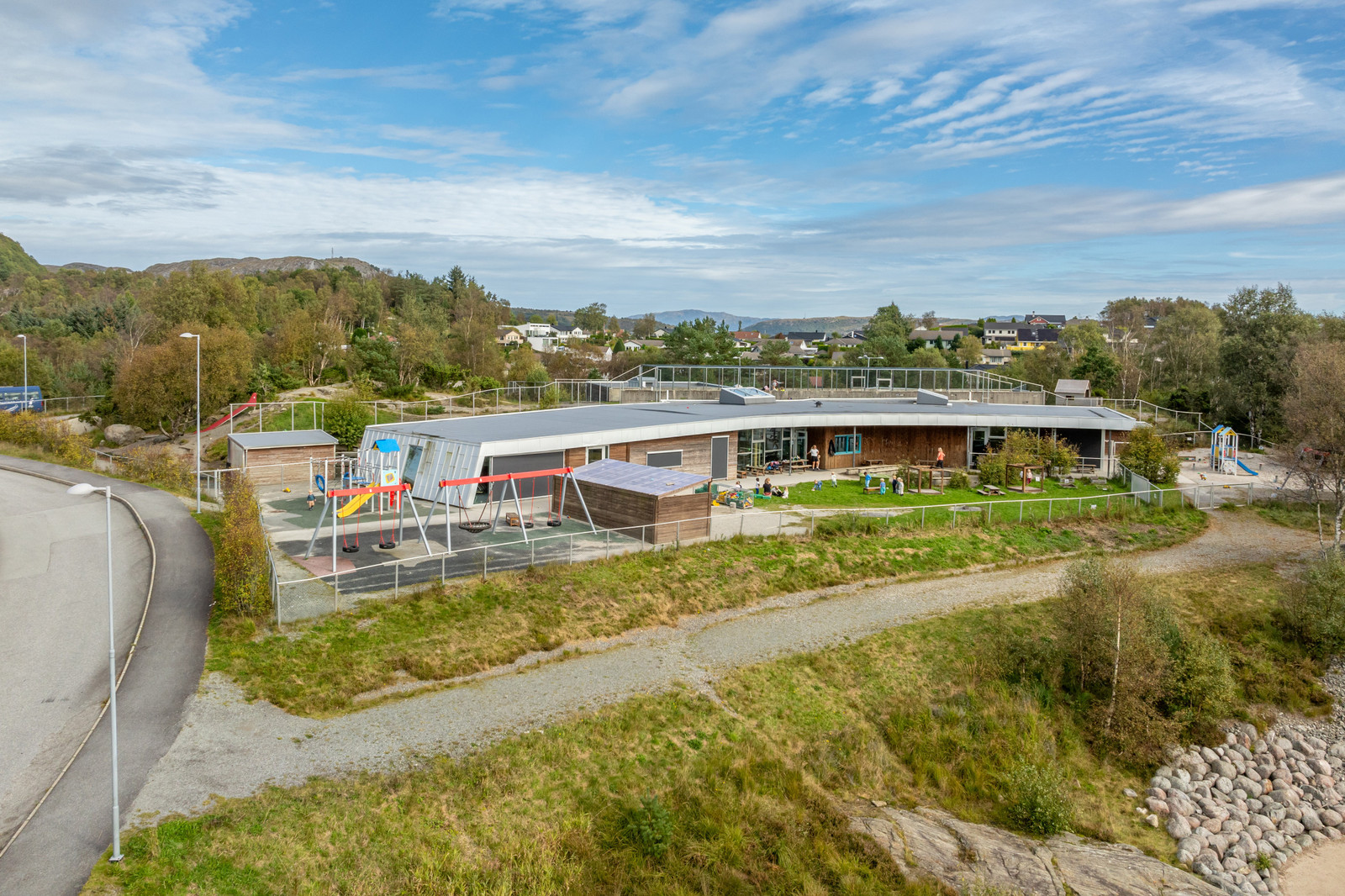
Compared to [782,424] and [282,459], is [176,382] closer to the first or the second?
[282,459]

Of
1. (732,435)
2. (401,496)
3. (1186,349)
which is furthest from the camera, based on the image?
(1186,349)

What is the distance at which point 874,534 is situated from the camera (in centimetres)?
2711

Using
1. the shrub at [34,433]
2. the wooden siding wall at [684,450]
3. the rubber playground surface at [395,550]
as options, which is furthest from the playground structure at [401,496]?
the shrub at [34,433]

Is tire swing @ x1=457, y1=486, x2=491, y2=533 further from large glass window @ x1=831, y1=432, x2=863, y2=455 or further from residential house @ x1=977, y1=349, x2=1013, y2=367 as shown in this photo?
residential house @ x1=977, y1=349, x2=1013, y2=367

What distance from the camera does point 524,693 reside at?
1638 centimetres

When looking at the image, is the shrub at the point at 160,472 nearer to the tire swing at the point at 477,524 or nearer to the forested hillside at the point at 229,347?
the forested hillside at the point at 229,347

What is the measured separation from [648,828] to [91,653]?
12.2 m

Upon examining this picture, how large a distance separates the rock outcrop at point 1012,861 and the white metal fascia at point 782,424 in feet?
53.5

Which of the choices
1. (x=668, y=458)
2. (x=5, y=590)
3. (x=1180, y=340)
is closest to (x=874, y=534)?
(x=668, y=458)

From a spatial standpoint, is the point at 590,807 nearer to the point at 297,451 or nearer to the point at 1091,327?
the point at 297,451

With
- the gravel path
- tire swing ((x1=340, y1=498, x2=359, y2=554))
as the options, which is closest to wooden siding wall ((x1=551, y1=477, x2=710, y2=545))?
the gravel path

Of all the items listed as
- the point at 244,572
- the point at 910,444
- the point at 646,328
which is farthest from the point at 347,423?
the point at 646,328

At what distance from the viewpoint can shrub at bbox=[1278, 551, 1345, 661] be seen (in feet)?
71.2

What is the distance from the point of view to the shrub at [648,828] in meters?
12.7
